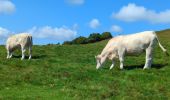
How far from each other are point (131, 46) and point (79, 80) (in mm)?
5704

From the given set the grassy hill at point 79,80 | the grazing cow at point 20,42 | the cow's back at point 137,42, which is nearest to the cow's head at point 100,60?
the grassy hill at point 79,80

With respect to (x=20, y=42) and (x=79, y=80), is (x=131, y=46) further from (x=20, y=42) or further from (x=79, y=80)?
(x=20, y=42)

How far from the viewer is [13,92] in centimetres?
2214

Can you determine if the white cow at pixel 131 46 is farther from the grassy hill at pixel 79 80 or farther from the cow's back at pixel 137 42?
the grassy hill at pixel 79 80

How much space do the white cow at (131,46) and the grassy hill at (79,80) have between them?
31.0 inches

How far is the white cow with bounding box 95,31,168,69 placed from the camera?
94.1 feet

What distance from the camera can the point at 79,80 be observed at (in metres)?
25.0

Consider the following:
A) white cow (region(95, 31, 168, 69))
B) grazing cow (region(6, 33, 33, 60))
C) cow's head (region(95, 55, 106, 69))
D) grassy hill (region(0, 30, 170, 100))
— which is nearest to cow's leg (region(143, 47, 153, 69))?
white cow (region(95, 31, 168, 69))

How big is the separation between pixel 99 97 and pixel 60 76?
18.2 ft

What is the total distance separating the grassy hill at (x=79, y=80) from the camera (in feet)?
70.4

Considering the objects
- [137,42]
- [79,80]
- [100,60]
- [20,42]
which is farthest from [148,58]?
[20,42]

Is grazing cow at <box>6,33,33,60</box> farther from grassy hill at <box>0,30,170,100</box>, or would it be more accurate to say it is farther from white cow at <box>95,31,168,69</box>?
white cow at <box>95,31,168,69</box>

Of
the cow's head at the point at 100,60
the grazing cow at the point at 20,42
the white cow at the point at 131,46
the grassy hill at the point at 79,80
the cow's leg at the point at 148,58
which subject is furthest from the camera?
the grazing cow at the point at 20,42

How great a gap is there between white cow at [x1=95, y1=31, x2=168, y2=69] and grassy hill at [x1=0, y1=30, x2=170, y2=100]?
31.0 inches
